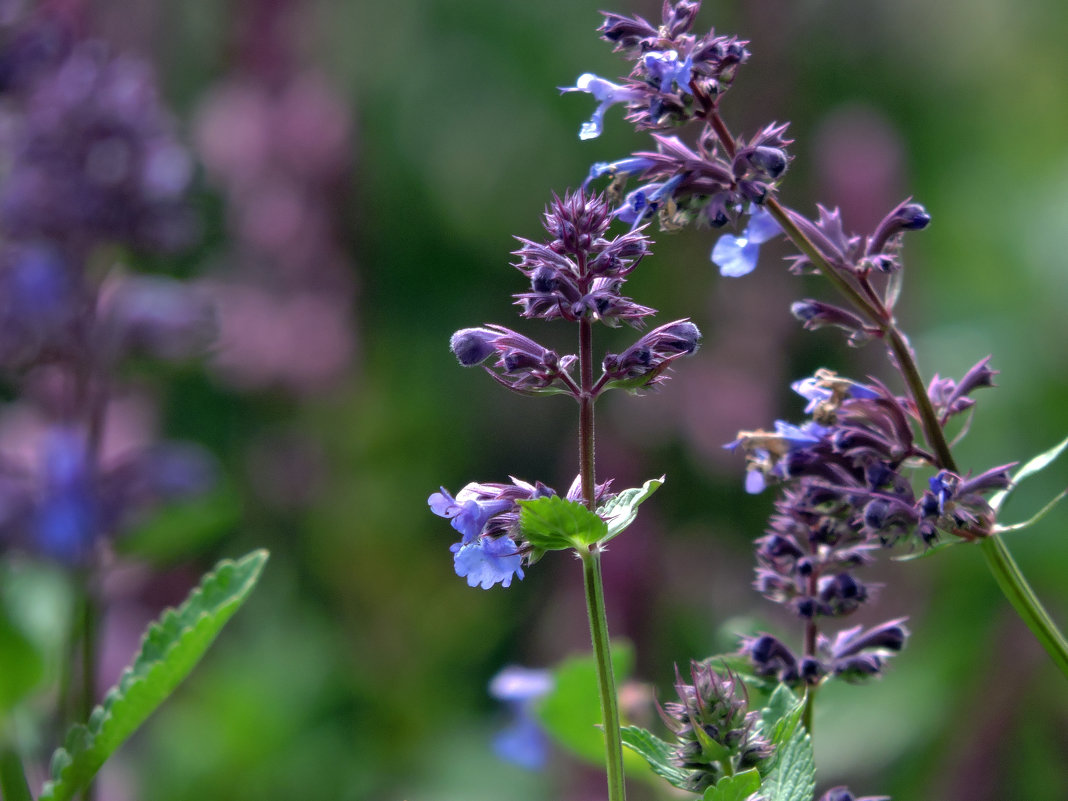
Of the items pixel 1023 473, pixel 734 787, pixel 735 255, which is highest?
pixel 735 255

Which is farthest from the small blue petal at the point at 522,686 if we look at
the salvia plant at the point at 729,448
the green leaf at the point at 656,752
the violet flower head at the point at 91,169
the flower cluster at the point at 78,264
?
the violet flower head at the point at 91,169

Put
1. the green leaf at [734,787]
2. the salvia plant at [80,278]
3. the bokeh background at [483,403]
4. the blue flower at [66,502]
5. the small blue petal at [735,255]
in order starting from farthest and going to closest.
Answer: the bokeh background at [483,403] < the salvia plant at [80,278] < the blue flower at [66,502] < the small blue petal at [735,255] < the green leaf at [734,787]

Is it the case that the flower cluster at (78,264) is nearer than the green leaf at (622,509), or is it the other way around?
the green leaf at (622,509)

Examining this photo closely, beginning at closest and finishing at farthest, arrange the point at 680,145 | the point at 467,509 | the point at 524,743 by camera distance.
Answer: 1. the point at 467,509
2. the point at 680,145
3. the point at 524,743

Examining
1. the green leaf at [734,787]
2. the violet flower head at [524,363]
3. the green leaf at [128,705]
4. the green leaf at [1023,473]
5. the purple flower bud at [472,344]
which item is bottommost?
the green leaf at [734,787]

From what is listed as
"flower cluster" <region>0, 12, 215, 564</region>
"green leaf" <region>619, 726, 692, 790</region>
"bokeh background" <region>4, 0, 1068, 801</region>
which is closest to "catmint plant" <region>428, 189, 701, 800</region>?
"green leaf" <region>619, 726, 692, 790</region>

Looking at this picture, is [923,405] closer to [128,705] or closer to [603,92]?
[603,92]

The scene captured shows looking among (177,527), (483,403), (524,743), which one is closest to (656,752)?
(524,743)

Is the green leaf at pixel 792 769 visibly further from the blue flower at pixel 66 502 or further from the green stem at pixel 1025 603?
the blue flower at pixel 66 502
